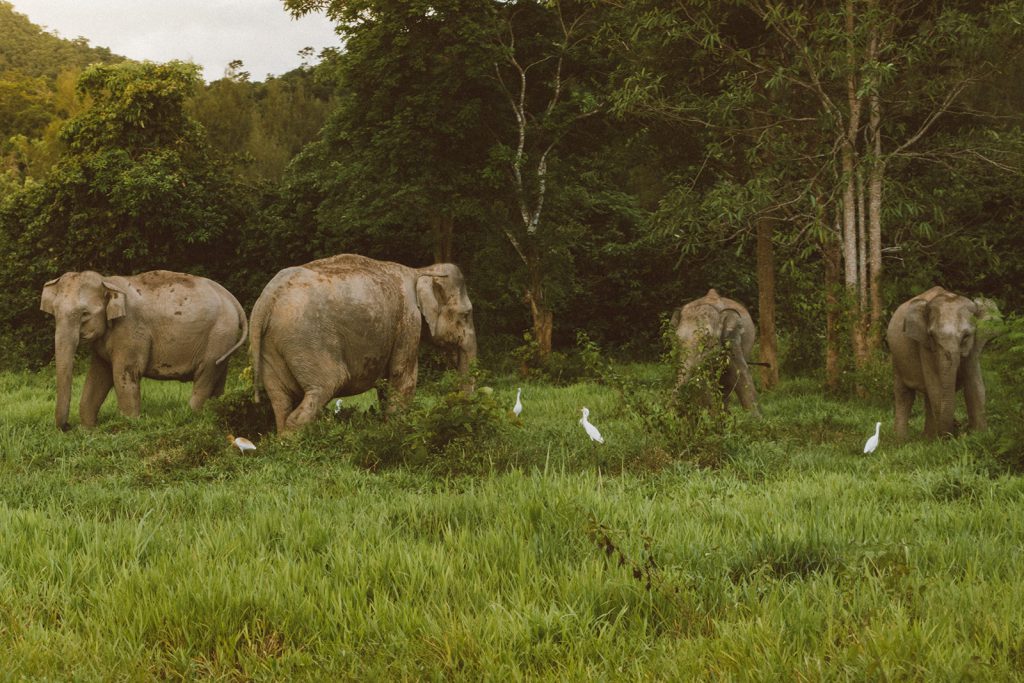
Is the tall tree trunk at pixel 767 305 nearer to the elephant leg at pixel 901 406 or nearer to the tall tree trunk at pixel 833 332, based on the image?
the tall tree trunk at pixel 833 332

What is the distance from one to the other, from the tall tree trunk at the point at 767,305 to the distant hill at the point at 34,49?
42.5 m

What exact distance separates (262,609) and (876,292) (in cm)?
1054

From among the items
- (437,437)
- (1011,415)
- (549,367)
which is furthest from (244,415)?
(549,367)

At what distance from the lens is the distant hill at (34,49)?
158 feet

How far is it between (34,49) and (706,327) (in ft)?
170

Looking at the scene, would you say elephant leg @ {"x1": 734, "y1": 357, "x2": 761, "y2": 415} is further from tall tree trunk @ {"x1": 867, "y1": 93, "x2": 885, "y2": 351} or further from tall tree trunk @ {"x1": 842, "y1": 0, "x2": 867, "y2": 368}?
tall tree trunk @ {"x1": 867, "y1": 93, "x2": 885, "y2": 351}

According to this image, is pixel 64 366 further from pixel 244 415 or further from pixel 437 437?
pixel 437 437

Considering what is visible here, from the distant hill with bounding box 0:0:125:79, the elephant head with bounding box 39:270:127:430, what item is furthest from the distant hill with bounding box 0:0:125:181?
the elephant head with bounding box 39:270:127:430

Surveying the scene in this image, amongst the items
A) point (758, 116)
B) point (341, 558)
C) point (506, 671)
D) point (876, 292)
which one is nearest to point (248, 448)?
point (341, 558)

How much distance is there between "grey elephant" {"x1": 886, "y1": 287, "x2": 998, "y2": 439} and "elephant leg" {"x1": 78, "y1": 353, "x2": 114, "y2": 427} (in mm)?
8159

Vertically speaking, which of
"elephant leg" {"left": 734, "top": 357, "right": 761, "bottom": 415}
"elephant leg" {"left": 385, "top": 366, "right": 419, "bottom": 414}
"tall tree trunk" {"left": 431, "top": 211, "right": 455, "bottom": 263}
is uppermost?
"tall tree trunk" {"left": 431, "top": 211, "right": 455, "bottom": 263}

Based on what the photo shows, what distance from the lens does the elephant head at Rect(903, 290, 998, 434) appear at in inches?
331

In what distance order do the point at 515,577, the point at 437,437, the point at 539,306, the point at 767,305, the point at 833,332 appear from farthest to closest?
the point at 539,306 < the point at 767,305 < the point at 833,332 < the point at 437,437 < the point at 515,577

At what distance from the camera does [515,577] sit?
13.0 feet
